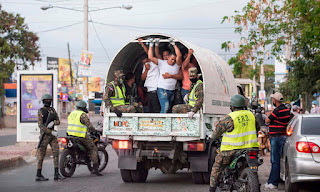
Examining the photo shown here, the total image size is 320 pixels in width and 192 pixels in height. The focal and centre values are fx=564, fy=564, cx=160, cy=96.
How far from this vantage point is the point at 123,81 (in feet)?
41.7

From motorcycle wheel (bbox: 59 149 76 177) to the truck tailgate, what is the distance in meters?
1.68

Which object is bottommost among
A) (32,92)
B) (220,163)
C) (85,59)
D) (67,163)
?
(67,163)

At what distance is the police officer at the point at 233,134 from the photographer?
8.09 meters

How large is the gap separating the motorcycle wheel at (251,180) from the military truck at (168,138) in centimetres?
291

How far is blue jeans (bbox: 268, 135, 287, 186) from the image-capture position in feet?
35.1

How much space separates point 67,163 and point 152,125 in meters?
2.69

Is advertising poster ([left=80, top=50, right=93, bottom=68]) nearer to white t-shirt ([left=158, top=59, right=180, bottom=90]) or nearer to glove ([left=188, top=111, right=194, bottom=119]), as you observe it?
white t-shirt ([left=158, top=59, right=180, bottom=90])

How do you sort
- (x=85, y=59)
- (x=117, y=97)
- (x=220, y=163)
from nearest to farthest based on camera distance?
(x=220, y=163), (x=117, y=97), (x=85, y=59)

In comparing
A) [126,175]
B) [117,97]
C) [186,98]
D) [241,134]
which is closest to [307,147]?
[241,134]

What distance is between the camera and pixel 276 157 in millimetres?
10773

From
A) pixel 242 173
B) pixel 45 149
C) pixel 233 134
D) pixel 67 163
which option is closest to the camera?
pixel 242 173

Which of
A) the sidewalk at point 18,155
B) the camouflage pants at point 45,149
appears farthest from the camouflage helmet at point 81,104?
the sidewalk at point 18,155

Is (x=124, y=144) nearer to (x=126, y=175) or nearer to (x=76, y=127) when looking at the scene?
(x=126, y=175)

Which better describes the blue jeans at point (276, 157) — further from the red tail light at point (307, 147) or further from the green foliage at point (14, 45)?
the green foliage at point (14, 45)
